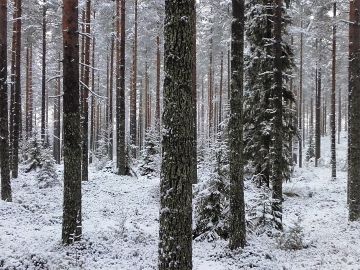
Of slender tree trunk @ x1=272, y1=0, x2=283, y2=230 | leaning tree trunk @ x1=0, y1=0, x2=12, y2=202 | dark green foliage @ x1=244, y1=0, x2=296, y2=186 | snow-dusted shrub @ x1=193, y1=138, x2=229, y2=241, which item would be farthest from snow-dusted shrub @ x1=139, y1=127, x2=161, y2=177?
snow-dusted shrub @ x1=193, y1=138, x2=229, y2=241

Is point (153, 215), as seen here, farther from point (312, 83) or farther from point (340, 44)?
point (312, 83)

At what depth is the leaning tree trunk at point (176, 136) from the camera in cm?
488

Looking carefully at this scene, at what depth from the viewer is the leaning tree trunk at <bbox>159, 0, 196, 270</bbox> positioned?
4.88 metres

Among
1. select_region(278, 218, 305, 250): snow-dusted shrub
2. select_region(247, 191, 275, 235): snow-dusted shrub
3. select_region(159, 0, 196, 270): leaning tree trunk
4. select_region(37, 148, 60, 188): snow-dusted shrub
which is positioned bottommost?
select_region(278, 218, 305, 250): snow-dusted shrub

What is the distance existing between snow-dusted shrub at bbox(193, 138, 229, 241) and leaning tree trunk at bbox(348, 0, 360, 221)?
518cm

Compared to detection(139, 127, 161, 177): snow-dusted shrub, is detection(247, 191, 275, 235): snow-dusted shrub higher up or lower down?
lower down

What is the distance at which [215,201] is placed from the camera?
11062mm

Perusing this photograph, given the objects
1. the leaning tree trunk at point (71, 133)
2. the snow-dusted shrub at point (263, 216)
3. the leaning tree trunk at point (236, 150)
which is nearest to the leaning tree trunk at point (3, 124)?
the leaning tree trunk at point (71, 133)

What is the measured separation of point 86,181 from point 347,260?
13468mm

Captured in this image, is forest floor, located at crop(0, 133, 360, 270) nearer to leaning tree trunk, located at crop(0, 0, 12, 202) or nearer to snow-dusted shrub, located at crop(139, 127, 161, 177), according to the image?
leaning tree trunk, located at crop(0, 0, 12, 202)

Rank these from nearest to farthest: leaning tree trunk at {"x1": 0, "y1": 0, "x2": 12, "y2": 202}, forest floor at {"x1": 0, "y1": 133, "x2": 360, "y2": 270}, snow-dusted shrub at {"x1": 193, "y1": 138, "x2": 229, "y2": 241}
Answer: forest floor at {"x1": 0, "y1": 133, "x2": 360, "y2": 270} < snow-dusted shrub at {"x1": 193, "y1": 138, "x2": 229, "y2": 241} < leaning tree trunk at {"x1": 0, "y1": 0, "x2": 12, "y2": 202}

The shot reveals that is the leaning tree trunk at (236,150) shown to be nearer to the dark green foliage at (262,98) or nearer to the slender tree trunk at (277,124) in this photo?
the slender tree trunk at (277,124)

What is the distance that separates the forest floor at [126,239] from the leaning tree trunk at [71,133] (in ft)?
1.96

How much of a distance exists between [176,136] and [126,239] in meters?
6.32
